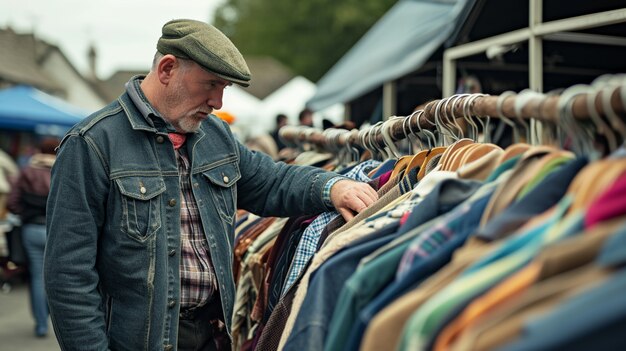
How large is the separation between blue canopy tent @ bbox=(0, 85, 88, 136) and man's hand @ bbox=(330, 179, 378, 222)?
12279mm

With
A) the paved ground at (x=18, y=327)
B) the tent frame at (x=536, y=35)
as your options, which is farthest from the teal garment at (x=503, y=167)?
the paved ground at (x=18, y=327)

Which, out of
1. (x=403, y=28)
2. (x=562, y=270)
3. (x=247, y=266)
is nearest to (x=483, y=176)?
(x=562, y=270)

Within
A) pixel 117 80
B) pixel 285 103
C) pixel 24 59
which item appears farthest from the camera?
pixel 117 80

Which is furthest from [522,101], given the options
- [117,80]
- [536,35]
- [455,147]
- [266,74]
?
[117,80]

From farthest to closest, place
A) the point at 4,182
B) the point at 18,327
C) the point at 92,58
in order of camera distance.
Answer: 1. the point at 92,58
2. the point at 4,182
3. the point at 18,327

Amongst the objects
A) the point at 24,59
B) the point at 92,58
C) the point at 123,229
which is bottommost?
the point at 92,58

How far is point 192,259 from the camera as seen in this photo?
2.73 m

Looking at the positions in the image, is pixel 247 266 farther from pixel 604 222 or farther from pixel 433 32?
pixel 433 32

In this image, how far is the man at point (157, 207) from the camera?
8.17ft

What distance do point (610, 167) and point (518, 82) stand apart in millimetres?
7120

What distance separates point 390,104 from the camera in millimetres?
8422

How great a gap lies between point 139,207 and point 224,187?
0.37 meters

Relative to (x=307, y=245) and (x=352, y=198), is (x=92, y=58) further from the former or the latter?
(x=352, y=198)

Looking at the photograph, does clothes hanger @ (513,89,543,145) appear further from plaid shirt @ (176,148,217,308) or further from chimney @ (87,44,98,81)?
chimney @ (87,44,98,81)
